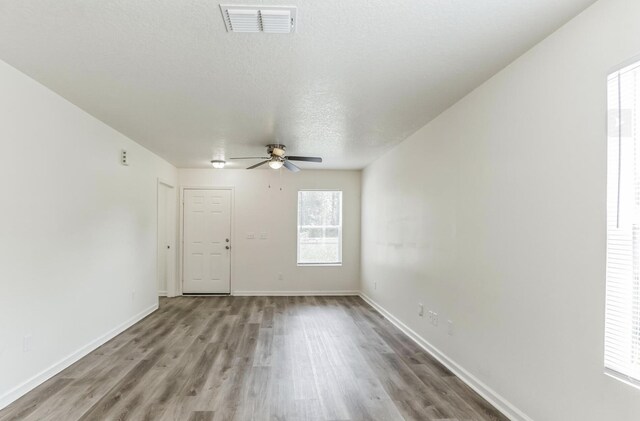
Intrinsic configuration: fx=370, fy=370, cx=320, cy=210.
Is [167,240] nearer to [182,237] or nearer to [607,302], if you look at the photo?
[182,237]

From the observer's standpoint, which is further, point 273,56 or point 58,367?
point 58,367

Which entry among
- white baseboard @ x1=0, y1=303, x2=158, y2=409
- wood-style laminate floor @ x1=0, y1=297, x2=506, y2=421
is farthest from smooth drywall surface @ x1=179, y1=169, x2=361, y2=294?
white baseboard @ x1=0, y1=303, x2=158, y2=409

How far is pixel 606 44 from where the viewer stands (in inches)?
70.7

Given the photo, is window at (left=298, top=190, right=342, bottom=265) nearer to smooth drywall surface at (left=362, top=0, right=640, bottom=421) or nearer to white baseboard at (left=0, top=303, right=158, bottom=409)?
white baseboard at (left=0, top=303, right=158, bottom=409)

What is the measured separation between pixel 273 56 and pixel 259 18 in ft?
1.49

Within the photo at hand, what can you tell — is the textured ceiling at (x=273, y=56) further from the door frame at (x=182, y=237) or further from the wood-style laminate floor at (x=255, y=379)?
the door frame at (x=182, y=237)

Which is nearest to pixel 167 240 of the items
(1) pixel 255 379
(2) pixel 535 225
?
(1) pixel 255 379

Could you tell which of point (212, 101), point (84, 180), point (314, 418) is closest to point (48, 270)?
point (84, 180)

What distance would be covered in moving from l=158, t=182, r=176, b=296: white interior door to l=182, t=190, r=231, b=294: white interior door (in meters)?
0.23

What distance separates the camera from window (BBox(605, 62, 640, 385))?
65.2 inches

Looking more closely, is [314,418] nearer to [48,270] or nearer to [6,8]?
[48,270]

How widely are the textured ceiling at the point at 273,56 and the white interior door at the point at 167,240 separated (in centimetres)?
300

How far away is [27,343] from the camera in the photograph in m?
2.86

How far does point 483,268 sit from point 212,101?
106 inches
